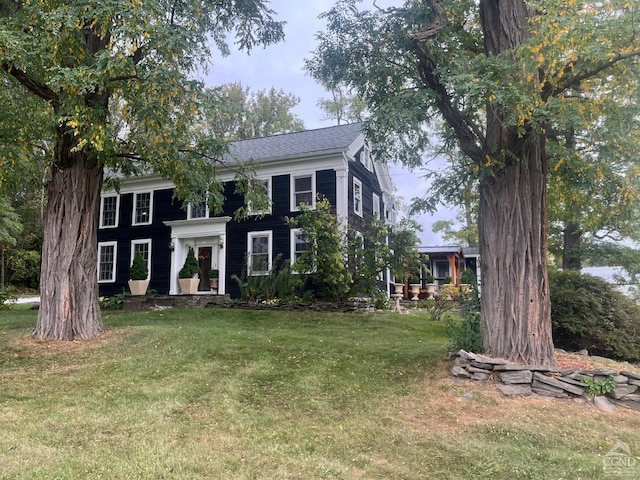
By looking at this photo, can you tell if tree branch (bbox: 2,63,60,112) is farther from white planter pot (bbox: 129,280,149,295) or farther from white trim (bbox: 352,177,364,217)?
white trim (bbox: 352,177,364,217)

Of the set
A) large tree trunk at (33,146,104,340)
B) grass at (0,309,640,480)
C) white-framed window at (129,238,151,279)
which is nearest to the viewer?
grass at (0,309,640,480)

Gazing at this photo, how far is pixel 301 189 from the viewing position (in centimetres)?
1609

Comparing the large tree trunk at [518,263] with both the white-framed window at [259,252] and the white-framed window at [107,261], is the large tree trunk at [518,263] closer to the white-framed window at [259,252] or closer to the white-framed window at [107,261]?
the white-framed window at [259,252]

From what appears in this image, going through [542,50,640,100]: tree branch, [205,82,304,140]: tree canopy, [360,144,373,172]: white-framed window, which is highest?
[205,82,304,140]: tree canopy

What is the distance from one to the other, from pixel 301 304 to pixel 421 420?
896 cm

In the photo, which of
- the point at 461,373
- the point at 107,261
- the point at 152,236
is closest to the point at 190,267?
the point at 152,236

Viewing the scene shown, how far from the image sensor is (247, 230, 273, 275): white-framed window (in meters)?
15.9

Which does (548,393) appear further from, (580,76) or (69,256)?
(69,256)

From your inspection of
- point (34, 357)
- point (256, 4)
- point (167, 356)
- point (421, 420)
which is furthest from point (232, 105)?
point (421, 420)

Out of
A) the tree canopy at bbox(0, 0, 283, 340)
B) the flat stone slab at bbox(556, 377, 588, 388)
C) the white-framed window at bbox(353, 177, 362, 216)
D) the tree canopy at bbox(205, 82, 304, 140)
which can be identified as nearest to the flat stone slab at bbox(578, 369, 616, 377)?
the flat stone slab at bbox(556, 377, 588, 388)

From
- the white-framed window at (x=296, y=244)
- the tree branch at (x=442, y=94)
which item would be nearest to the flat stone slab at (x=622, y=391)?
the tree branch at (x=442, y=94)

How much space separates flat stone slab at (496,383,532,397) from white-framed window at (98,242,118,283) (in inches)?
665

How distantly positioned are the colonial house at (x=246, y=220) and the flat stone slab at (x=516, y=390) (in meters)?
9.37

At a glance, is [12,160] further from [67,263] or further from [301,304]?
[301,304]
